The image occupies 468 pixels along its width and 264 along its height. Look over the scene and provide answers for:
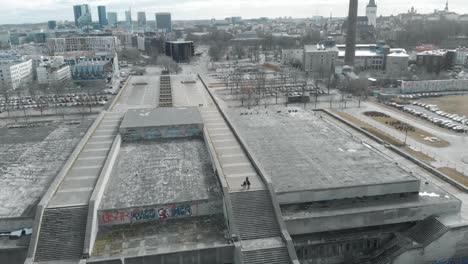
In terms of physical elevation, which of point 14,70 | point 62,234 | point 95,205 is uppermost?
point 14,70

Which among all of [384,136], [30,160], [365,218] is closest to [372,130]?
[384,136]

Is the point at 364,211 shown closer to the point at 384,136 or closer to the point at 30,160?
the point at 384,136

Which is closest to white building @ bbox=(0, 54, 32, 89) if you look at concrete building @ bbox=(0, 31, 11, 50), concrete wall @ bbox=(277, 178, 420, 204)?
concrete wall @ bbox=(277, 178, 420, 204)

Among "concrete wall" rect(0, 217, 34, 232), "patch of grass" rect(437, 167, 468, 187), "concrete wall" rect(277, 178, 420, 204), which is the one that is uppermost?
"concrete wall" rect(277, 178, 420, 204)

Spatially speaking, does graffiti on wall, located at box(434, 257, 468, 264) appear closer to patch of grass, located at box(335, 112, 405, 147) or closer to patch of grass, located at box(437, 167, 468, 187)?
patch of grass, located at box(437, 167, 468, 187)

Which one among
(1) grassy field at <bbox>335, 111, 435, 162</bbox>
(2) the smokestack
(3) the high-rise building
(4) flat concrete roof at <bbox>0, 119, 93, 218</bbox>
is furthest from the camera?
(3) the high-rise building

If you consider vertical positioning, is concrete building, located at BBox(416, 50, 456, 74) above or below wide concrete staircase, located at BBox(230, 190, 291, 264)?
above

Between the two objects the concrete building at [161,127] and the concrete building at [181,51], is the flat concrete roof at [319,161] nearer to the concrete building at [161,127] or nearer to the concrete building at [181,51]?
the concrete building at [161,127]

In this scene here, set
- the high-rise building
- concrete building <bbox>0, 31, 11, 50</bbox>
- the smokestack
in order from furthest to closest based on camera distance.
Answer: the high-rise building, concrete building <bbox>0, 31, 11, 50</bbox>, the smokestack
